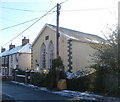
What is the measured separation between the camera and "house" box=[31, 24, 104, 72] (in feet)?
63.9

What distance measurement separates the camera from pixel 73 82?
45.8 feet

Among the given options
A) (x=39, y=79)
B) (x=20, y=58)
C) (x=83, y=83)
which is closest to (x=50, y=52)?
(x=39, y=79)

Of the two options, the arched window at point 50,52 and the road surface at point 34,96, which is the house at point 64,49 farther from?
the road surface at point 34,96

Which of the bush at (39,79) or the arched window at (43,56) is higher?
the arched window at (43,56)

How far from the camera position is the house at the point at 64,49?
19484 millimetres

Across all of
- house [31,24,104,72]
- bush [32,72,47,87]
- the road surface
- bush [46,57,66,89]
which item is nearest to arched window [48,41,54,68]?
house [31,24,104,72]

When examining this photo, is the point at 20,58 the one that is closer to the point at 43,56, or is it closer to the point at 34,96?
the point at 43,56

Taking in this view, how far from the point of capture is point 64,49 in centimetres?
1989

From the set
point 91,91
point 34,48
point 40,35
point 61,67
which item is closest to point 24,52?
point 34,48

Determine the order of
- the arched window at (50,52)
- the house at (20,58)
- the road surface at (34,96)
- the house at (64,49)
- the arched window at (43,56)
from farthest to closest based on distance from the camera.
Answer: the house at (20,58) → the arched window at (43,56) → the arched window at (50,52) → the house at (64,49) → the road surface at (34,96)

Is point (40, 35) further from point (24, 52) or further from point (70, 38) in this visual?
point (24, 52)

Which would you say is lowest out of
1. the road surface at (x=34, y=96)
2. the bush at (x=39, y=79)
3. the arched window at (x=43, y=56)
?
the road surface at (x=34, y=96)

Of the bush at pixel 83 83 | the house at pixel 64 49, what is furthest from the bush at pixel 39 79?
the house at pixel 64 49

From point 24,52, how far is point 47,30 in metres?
10.7
